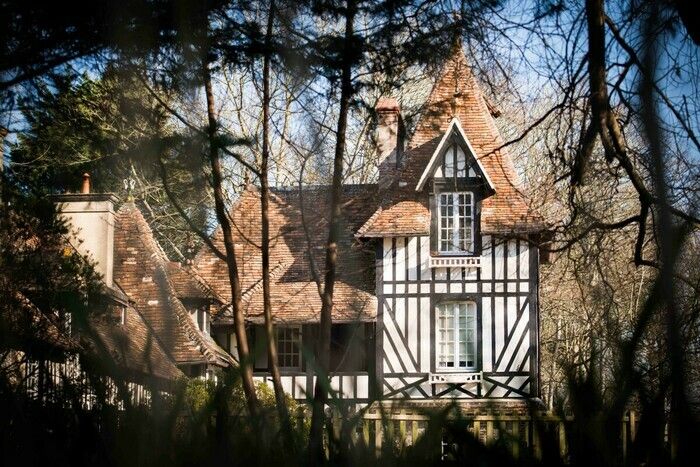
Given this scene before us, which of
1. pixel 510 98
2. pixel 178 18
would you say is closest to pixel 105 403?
pixel 178 18

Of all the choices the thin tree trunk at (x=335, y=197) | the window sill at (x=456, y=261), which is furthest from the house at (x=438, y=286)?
the thin tree trunk at (x=335, y=197)

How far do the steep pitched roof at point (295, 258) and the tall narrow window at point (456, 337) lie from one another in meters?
1.47

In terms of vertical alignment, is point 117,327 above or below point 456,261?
below

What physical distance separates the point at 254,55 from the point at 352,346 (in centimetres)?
296

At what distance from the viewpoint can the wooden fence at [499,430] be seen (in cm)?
121

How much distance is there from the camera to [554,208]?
627 centimetres

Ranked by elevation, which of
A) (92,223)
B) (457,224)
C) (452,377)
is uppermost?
(457,224)

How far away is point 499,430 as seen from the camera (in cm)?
131

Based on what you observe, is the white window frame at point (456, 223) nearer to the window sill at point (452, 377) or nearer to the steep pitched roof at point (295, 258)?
the steep pitched roof at point (295, 258)

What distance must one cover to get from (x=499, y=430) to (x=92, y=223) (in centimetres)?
871

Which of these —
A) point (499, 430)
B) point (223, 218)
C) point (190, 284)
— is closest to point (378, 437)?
point (499, 430)

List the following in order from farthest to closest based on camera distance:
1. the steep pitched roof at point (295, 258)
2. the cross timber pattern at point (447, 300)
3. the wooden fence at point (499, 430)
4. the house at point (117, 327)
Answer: the cross timber pattern at point (447, 300)
the steep pitched roof at point (295, 258)
the house at point (117, 327)
the wooden fence at point (499, 430)

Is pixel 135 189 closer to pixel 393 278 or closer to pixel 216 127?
pixel 216 127

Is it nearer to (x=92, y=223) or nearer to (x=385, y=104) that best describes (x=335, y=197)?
(x=385, y=104)
